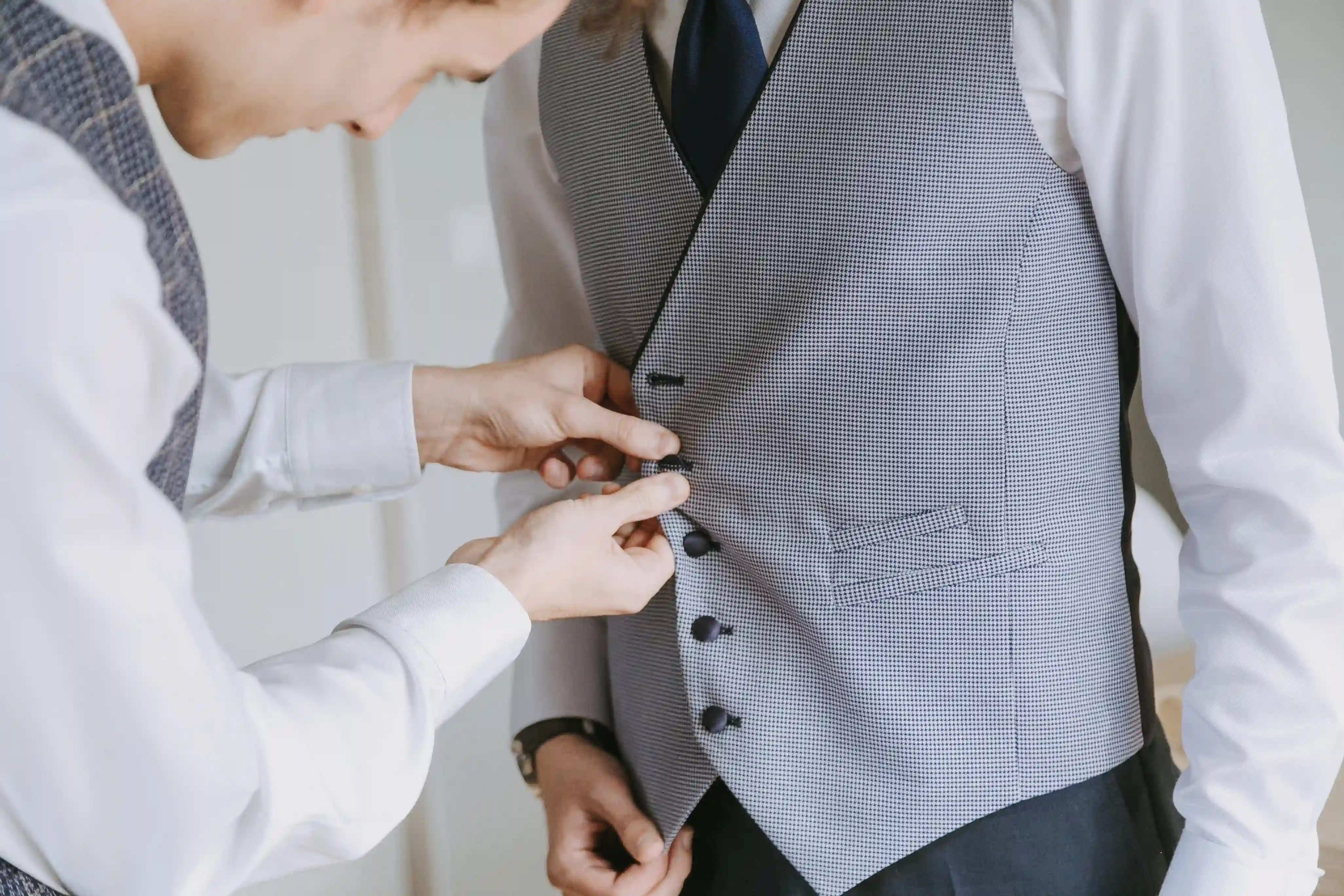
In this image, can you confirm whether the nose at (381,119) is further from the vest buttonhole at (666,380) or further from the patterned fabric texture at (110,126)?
the vest buttonhole at (666,380)

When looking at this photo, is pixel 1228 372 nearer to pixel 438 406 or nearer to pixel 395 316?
pixel 438 406

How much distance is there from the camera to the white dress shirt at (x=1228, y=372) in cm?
69

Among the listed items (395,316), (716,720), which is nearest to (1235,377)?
(716,720)

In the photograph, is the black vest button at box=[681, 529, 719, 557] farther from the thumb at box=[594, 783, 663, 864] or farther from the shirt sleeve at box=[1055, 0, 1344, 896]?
the shirt sleeve at box=[1055, 0, 1344, 896]

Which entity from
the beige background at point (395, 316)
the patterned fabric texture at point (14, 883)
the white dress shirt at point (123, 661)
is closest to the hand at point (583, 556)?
the white dress shirt at point (123, 661)

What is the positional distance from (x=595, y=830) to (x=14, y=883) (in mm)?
518

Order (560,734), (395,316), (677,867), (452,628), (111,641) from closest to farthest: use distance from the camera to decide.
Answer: (111,641)
(452,628)
(677,867)
(560,734)
(395,316)

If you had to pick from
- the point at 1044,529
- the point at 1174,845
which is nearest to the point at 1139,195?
the point at 1044,529

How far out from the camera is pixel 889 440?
31.4 inches

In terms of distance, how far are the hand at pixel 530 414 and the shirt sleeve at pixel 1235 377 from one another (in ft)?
1.36

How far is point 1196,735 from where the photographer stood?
767 millimetres

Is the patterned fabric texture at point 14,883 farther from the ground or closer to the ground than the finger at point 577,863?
farther from the ground

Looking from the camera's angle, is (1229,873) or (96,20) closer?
(96,20)

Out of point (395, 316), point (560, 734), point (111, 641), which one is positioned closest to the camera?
point (111, 641)
